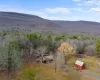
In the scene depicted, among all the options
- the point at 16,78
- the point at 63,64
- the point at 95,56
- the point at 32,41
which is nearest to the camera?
the point at 16,78

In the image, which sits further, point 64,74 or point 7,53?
point 64,74

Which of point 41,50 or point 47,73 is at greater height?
point 41,50

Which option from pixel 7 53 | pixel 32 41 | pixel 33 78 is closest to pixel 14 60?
pixel 7 53

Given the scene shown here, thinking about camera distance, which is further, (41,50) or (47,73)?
(41,50)

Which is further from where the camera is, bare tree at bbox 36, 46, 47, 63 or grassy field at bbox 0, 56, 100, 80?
bare tree at bbox 36, 46, 47, 63

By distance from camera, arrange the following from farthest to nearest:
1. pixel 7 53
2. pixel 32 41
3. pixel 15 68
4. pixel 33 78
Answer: pixel 32 41 < pixel 15 68 < pixel 7 53 < pixel 33 78

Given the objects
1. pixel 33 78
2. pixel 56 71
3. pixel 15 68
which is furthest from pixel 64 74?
pixel 33 78

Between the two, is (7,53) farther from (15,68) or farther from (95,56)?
(95,56)

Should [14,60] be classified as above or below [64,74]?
above

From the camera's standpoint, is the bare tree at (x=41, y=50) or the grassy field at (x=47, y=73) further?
the bare tree at (x=41, y=50)
